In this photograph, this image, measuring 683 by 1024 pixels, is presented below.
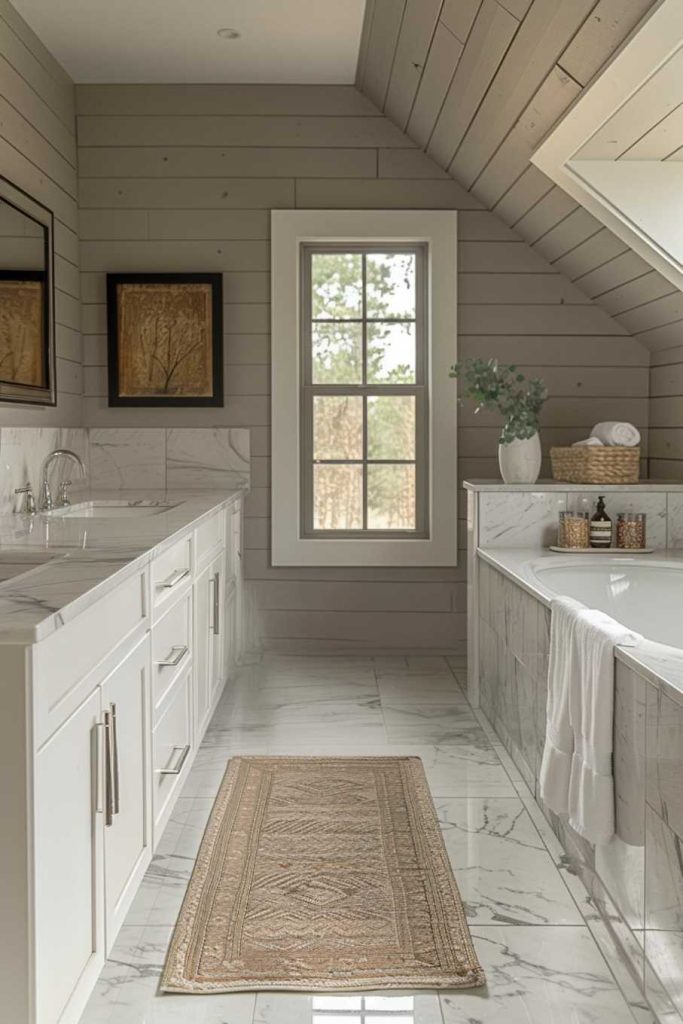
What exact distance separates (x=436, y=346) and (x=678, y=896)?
10.7ft

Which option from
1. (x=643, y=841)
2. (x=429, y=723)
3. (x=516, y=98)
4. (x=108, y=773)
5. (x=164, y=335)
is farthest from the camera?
(x=164, y=335)

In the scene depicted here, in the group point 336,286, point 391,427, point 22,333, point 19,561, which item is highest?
point 336,286

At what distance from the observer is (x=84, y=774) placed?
1.68m

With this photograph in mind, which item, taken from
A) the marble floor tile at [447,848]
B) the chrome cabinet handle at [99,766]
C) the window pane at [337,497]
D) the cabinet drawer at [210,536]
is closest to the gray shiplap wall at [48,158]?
A: the cabinet drawer at [210,536]

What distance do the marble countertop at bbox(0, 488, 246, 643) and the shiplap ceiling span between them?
5.09 ft

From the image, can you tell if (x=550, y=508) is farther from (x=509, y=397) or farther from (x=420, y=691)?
(x=420, y=691)

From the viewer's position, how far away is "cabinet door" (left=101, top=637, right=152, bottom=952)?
6.11ft

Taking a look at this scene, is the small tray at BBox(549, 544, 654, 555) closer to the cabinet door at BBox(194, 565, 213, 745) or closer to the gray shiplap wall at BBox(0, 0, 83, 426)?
the cabinet door at BBox(194, 565, 213, 745)

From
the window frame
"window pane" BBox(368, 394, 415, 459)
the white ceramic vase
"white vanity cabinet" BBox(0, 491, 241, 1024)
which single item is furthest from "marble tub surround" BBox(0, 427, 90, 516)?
the white ceramic vase

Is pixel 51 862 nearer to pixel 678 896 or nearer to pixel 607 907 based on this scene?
pixel 678 896

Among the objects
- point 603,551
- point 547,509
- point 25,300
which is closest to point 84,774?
point 25,300

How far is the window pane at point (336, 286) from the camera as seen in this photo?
477 cm

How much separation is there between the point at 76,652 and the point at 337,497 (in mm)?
3253

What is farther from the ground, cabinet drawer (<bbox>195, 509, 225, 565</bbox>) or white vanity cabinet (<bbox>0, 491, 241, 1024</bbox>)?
cabinet drawer (<bbox>195, 509, 225, 565</bbox>)
